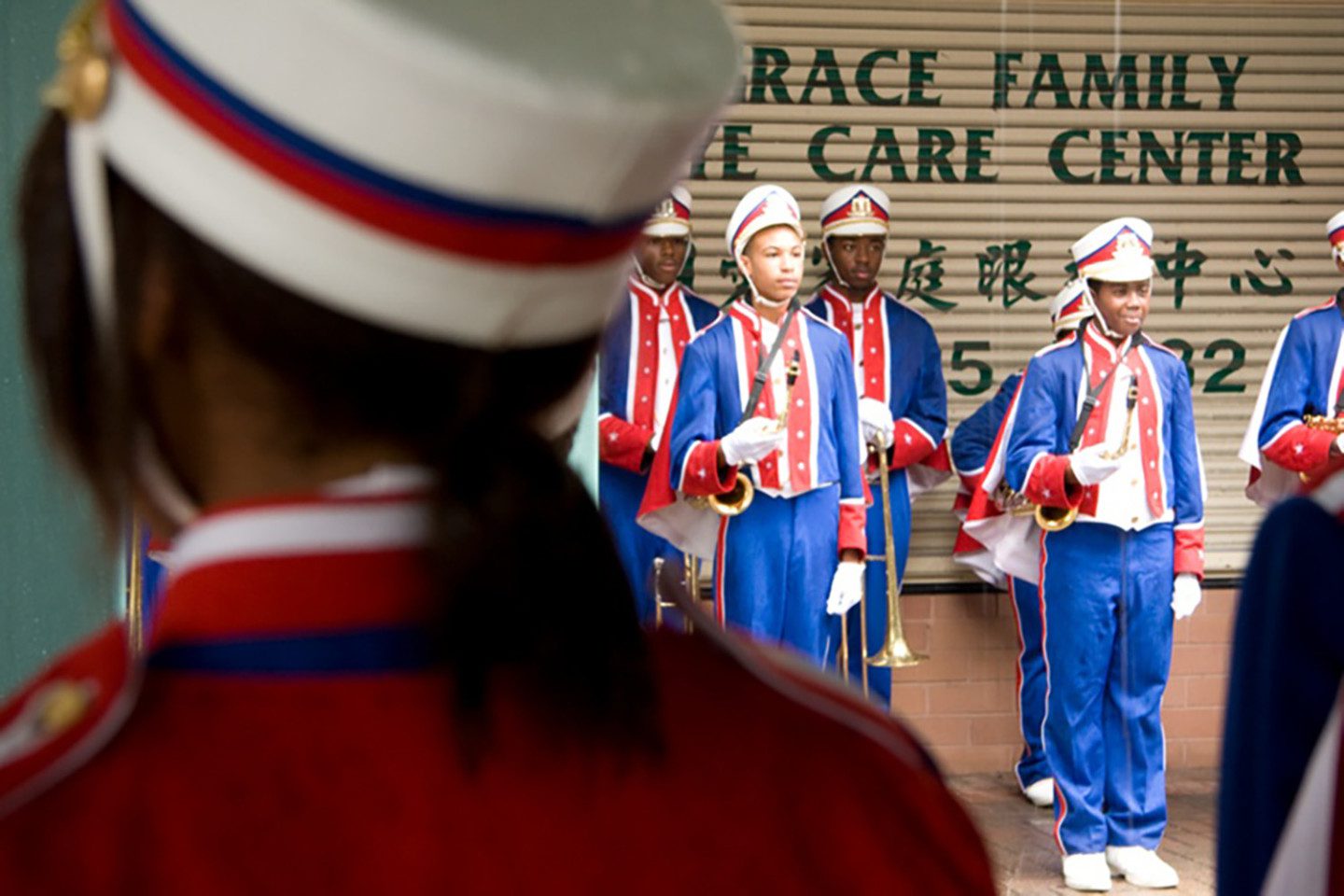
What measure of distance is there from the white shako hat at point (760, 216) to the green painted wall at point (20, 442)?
3072mm

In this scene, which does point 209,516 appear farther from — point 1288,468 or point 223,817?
point 1288,468

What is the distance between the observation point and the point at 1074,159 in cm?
657

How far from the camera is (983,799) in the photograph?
643cm

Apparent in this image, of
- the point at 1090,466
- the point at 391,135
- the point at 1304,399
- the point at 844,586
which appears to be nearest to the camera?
the point at 391,135

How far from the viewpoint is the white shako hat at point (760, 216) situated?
5.82 metres

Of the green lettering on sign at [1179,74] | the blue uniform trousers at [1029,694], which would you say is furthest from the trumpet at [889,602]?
the green lettering on sign at [1179,74]

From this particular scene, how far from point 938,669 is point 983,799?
0.46 metres

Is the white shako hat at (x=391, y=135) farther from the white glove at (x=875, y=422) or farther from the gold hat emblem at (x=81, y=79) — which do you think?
the white glove at (x=875, y=422)

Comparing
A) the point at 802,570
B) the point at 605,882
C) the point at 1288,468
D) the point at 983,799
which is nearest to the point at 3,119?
the point at 605,882

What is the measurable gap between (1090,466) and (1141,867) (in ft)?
3.55

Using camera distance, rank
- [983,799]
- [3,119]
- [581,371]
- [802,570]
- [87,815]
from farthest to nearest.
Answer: [983,799]
[802,570]
[3,119]
[581,371]
[87,815]

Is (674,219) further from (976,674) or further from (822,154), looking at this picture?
(976,674)

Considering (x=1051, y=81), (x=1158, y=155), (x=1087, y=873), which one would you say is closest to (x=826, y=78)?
(x=1051, y=81)

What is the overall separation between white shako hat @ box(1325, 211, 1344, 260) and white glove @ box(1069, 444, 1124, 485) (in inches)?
52.7
